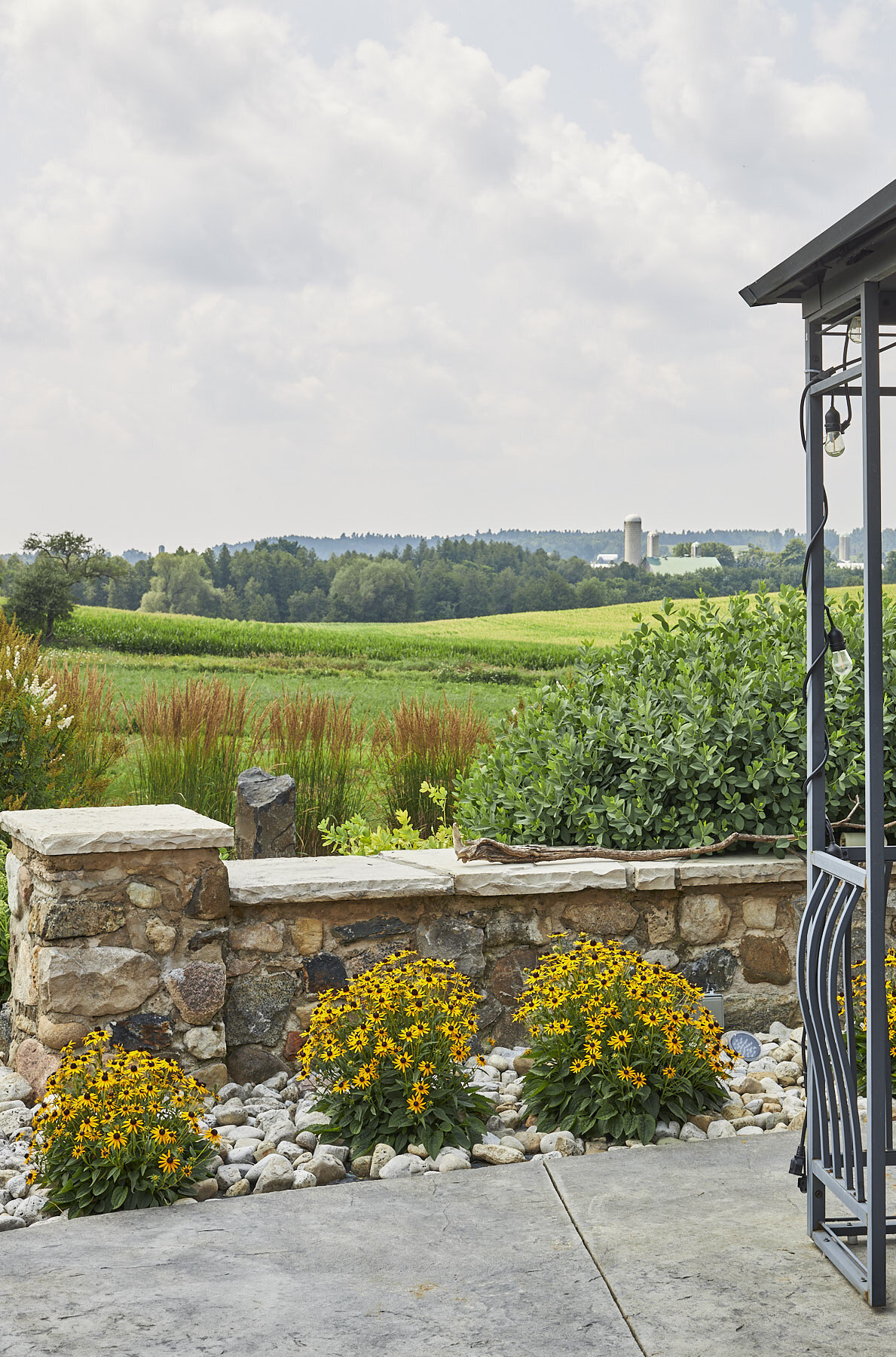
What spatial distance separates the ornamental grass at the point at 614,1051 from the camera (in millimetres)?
3211

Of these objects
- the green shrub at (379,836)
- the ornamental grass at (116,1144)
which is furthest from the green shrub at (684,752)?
the ornamental grass at (116,1144)

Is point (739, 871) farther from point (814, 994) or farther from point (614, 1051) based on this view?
point (814, 994)

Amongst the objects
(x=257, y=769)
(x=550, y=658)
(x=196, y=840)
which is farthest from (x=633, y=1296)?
(x=550, y=658)

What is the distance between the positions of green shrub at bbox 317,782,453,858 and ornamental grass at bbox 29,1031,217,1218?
7.86 feet

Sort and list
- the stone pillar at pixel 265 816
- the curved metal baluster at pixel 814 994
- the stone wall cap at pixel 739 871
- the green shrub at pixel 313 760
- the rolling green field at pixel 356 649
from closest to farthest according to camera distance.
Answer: the curved metal baluster at pixel 814 994
the stone wall cap at pixel 739 871
the stone pillar at pixel 265 816
the green shrub at pixel 313 760
the rolling green field at pixel 356 649

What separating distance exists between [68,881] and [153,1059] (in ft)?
2.00

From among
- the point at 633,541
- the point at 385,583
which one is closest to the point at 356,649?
the point at 385,583

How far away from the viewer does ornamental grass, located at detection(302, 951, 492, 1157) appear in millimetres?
3139

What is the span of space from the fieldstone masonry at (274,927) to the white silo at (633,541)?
48.6 ft

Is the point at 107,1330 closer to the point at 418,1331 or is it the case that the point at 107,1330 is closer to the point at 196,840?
the point at 418,1331

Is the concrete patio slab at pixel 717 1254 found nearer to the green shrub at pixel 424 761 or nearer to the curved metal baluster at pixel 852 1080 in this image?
the curved metal baluster at pixel 852 1080

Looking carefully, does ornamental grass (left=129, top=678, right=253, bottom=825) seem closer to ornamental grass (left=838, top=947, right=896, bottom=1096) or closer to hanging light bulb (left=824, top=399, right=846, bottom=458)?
ornamental grass (left=838, top=947, right=896, bottom=1096)

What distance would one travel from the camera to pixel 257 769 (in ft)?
18.3

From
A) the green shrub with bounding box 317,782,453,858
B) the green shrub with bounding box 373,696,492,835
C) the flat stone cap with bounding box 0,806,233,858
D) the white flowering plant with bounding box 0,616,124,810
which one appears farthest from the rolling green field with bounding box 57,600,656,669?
the flat stone cap with bounding box 0,806,233,858
